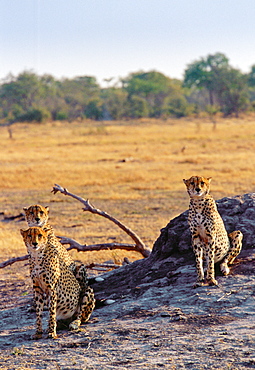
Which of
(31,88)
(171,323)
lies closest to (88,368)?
(171,323)

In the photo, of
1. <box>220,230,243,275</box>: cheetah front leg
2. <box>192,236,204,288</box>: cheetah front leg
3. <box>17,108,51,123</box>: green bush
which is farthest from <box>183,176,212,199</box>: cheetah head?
<box>17,108,51,123</box>: green bush

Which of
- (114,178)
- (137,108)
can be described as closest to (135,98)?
(137,108)

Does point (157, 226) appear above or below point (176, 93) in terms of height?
below

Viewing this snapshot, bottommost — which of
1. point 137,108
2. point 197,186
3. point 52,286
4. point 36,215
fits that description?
point 52,286

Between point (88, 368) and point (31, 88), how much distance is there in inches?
2462

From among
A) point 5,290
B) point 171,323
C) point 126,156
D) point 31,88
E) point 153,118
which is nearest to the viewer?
point 171,323

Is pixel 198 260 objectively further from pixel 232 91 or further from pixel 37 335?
pixel 232 91

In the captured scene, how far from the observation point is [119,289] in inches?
257

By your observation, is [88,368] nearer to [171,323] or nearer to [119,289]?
[171,323]

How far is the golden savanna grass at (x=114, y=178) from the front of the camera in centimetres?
1248

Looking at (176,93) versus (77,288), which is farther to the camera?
(176,93)

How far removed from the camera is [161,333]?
4.91 metres

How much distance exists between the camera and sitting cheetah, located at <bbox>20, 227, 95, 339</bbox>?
5.02 m

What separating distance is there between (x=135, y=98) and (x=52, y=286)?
52.9 metres
